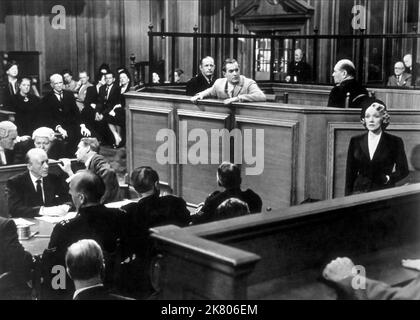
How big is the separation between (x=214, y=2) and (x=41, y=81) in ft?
11.4

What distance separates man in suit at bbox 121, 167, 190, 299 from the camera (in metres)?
3.68

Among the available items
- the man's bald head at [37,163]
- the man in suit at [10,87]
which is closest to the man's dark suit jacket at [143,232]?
the man's bald head at [37,163]

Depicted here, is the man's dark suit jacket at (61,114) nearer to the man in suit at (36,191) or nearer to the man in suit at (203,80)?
the man in suit at (203,80)

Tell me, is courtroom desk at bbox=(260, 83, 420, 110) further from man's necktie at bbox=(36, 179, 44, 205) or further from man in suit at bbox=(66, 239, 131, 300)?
man in suit at bbox=(66, 239, 131, 300)

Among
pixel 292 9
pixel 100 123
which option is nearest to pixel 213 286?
pixel 100 123

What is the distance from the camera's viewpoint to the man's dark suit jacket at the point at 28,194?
14.5 ft

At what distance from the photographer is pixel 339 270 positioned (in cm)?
276

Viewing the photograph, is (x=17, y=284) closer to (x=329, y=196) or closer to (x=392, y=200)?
(x=392, y=200)

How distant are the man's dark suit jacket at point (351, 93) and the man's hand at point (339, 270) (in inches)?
116

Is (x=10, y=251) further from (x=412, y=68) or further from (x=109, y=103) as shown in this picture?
(x=412, y=68)

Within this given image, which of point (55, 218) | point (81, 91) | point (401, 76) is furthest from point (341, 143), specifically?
point (81, 91)

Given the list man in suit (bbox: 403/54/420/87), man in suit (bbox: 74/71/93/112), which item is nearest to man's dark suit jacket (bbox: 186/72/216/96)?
man in suit (bbox: 403/54/420/87)

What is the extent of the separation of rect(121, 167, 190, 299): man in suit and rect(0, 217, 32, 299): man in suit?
22.1 inches

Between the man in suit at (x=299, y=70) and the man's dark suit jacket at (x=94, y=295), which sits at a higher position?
the man in suit at (x=299, y=70)
